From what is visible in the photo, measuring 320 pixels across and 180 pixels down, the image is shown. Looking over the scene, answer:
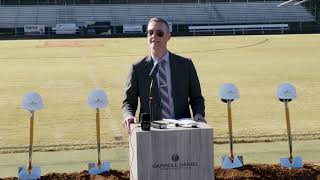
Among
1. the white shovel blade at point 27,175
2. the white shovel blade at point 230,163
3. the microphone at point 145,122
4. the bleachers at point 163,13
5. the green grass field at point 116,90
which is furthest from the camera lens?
the bleachers at point 163,13

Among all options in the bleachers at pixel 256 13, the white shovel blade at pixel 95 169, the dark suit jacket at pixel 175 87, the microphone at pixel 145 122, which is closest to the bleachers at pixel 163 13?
the bleachers at pixel 256 13

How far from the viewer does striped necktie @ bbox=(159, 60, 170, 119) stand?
4.34m

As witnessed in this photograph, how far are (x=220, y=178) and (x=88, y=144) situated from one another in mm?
3012

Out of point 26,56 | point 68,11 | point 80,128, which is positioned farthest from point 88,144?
point 68,11

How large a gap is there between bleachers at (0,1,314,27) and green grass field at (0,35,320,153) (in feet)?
88.2

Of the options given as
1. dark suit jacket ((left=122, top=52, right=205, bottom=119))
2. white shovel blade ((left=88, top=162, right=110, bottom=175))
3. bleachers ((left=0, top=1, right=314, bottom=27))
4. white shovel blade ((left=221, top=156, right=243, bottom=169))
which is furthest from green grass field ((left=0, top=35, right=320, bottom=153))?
bleachers ((left=0, top=1, right=314, bottom=27))

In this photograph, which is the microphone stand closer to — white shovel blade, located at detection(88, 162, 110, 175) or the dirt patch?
the dirt patch

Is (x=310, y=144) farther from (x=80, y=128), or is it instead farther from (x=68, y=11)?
(x=68, y=11)

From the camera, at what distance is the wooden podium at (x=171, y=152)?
367 cm

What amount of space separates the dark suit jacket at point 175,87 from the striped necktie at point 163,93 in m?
0.05

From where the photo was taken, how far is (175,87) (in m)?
4.41

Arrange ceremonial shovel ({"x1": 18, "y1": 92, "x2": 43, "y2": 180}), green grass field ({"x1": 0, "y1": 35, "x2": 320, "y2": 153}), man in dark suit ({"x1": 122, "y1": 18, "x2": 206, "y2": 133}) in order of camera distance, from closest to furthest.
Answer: man in dark suit ({"x1": 122, "y1": 18, "x2": 206, "y2": 133}) < ceremonial shovel ({"x1": 18, "y1": 92, "x2": 43, "y2": 180}) < green grass field ({"x1": 0, "y1": 35, "x2": 320, "y2": 153})

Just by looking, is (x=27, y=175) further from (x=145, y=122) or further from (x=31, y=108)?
(x=145, y=122)

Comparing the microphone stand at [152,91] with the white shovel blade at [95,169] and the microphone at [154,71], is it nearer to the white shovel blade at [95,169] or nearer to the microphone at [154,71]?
the microphone at [154,71]
